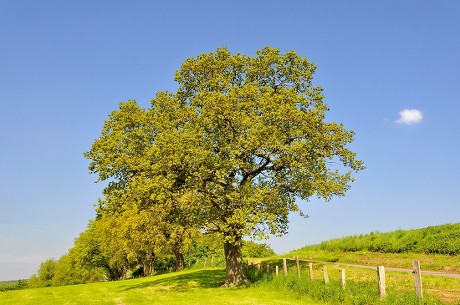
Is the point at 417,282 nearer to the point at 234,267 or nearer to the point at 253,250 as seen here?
the point at 234,267

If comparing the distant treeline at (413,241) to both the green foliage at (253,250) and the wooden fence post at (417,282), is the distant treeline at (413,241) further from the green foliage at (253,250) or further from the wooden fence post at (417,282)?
the green foliage at (253,250)

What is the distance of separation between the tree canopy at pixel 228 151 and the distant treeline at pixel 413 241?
9.23 meters

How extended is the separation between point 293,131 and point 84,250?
2768 inches

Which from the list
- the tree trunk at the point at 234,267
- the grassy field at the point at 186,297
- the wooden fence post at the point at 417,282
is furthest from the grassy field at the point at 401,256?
the tree trunk at the point at 234,267

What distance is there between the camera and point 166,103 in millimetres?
40344

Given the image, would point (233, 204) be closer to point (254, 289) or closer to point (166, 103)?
point (254, 289)

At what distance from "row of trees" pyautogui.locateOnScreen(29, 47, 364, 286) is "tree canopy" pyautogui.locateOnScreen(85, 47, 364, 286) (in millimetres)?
95

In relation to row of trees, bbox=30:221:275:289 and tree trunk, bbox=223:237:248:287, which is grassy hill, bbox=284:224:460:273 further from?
row of trees, bbox=30:221:275:289

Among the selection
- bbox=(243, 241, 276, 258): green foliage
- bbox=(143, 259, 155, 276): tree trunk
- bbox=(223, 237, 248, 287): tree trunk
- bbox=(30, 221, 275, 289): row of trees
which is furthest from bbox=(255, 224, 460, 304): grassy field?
bbox=(243, 241, 276, 258): green foliage

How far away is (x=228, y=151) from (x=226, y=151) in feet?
0.62

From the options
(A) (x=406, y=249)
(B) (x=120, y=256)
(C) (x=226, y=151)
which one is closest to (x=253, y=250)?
(B) (x=120, y=256)

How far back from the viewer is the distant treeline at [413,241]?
1417 inches

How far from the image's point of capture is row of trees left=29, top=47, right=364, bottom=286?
3303 cm

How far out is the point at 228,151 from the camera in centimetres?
3403
